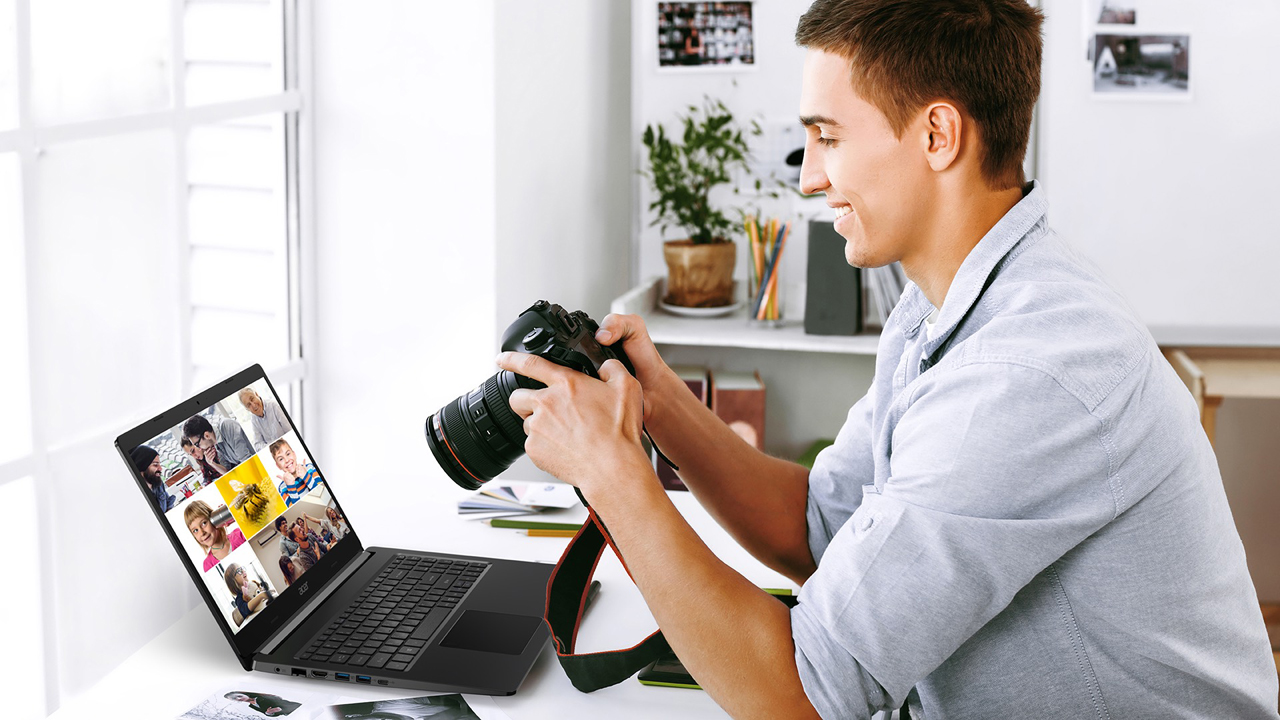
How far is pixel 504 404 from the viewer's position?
3.72 ft

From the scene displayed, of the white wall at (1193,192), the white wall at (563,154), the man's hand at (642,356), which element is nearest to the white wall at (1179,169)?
the white wall at (1193,192)

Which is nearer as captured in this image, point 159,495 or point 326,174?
point 159,495

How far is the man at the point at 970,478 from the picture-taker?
0.89 meters

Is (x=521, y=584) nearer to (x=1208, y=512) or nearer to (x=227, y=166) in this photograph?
(x=1208, y=512)

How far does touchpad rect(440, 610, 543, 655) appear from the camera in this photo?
116 centimetres

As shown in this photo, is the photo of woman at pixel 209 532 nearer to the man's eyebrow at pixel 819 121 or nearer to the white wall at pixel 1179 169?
the man's eyebrow at pixel 819 121

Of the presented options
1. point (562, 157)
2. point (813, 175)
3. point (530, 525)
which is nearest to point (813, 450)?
point (562, 157)

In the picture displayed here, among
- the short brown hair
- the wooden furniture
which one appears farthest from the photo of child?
the wooden furniture

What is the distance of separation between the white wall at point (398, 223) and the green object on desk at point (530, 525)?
38 centimetres

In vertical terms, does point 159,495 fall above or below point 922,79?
below

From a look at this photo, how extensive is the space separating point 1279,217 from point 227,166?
2.10 metres

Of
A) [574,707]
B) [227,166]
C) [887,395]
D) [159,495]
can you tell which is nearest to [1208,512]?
[887,395]

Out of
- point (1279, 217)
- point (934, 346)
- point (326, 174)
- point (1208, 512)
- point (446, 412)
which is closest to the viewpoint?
point (1208, 512)

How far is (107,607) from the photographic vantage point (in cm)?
141
